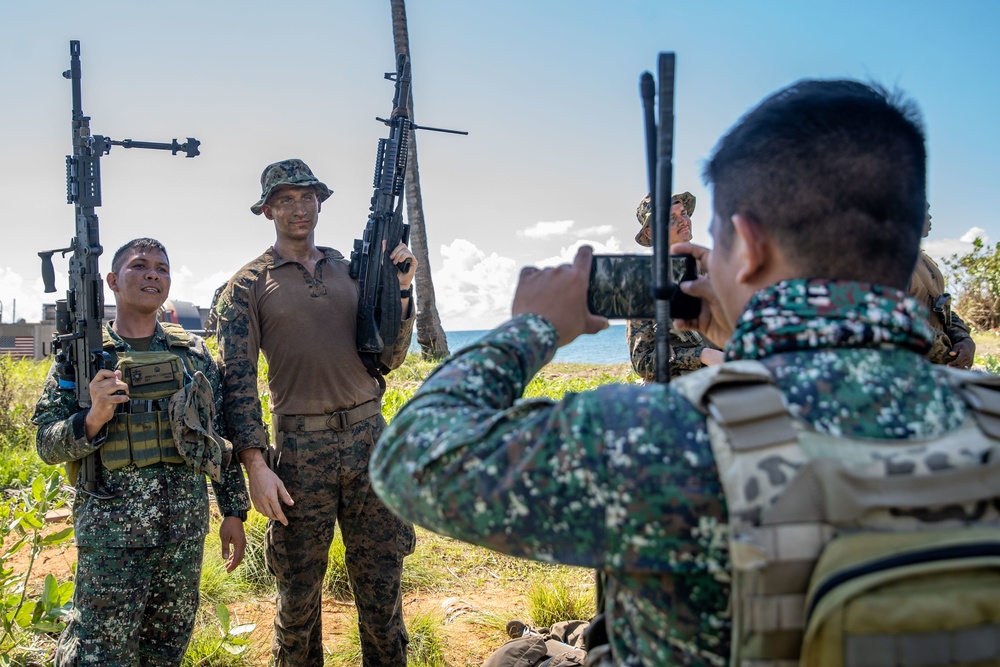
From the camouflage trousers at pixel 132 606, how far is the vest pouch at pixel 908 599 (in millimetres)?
2900

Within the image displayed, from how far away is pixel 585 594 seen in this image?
427 centimetres

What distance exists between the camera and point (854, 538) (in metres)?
0.90

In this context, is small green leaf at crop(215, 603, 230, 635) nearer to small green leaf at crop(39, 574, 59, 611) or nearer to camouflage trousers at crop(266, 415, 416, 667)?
camouflage trousers at crop(266, 415, 416, 667)

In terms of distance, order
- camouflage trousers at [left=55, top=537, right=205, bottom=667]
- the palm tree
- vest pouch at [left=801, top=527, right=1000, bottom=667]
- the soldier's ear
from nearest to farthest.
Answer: vest pouch at [left=801, top=527, right=1000, bottom=667]
the soldier's ear
camouflage trousers at [left=55, top=537, right=205, bottom=667]
the palm tree

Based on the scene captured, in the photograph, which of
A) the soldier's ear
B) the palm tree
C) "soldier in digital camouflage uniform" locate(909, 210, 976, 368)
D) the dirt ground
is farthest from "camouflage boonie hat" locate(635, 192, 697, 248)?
the palm tree

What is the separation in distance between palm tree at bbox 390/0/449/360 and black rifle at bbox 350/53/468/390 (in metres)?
8.51

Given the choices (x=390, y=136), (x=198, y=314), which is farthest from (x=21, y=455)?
(x=198, y=314)

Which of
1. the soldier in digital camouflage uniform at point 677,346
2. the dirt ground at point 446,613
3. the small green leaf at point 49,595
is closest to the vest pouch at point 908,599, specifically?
the soldier in digital camouflage uniform at point 677,346

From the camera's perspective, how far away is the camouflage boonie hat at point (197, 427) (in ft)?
10.1

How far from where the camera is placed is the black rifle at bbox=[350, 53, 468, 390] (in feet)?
11.8

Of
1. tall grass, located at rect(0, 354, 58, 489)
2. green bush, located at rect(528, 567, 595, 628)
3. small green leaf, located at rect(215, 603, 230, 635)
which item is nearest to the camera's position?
small green leaf, located at rect(215, 603, 230, 635)

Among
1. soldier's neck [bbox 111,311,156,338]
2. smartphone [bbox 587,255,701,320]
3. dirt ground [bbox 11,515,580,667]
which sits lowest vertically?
dirt ground [bbox 11,515,580,667]

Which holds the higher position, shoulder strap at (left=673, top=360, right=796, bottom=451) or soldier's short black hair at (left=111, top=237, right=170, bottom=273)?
soldier's short black hair at (left=111, top=237, right=170, bottom=273)

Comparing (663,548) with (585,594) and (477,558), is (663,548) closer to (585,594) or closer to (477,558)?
(585,594)
